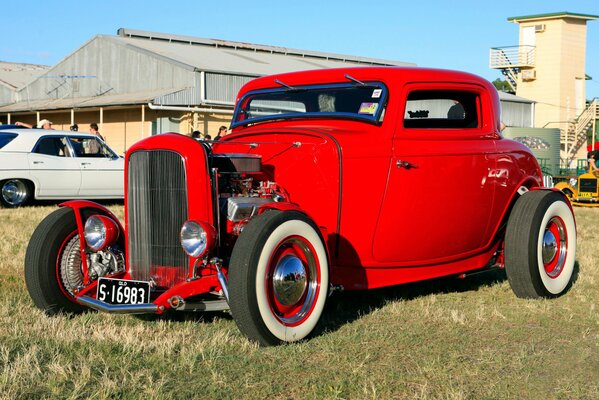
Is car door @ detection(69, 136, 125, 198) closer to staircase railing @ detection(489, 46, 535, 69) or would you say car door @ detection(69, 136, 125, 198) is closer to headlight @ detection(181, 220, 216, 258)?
headlight @ detection(181, 220, 216, 258)

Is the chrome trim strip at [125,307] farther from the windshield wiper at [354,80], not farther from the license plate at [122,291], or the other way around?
the windshield wiper at [354,80]

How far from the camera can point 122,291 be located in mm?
4688

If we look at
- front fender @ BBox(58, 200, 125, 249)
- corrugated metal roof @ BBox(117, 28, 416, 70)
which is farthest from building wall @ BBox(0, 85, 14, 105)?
front fender @ BBox(58, 200, 125, 249)

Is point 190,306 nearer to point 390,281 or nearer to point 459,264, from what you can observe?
point 390,281

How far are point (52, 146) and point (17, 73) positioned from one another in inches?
1118

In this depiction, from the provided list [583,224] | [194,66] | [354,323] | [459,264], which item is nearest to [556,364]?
[354,323]

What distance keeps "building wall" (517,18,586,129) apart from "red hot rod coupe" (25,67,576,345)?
37329 millimetres

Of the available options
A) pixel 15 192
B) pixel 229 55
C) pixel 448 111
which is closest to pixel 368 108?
pixel 448 111

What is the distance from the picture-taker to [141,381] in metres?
3.78

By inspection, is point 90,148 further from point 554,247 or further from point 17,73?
point 17,73

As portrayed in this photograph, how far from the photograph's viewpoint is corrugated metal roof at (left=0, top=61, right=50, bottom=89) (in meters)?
37.0

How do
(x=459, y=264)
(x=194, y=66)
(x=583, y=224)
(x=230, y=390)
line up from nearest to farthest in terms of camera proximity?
(x=230, y=390)
(x=459, y=264)
(x=583, y=224)
(x=194, y=66)

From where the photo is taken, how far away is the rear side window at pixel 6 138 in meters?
13.9

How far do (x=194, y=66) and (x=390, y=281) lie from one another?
22.9 m
